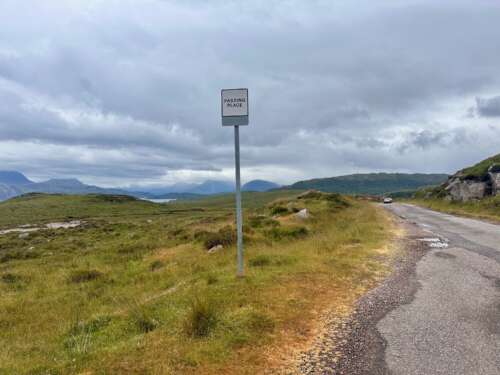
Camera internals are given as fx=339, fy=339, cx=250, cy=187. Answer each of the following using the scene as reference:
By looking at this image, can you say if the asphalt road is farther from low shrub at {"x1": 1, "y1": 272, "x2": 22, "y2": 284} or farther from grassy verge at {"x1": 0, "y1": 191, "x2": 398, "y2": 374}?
low shrub at {"x1": 1, "y1": 272, "x2": 22, "y2": 284}

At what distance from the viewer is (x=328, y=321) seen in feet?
22.5

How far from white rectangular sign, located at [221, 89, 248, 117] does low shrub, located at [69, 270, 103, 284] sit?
1170 cm

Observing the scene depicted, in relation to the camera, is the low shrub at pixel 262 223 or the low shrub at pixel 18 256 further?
the low shrub at pixel 18 256

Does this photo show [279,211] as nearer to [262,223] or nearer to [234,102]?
[262,223]

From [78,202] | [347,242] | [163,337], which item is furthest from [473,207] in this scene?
[78,202]

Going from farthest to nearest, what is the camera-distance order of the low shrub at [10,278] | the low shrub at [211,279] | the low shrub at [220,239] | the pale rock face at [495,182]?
1. the pale rock face at [495,182]
2. the low shrub at [220,239]
3. the low shrub at [10,278]
4. the low shrub at [211,279]

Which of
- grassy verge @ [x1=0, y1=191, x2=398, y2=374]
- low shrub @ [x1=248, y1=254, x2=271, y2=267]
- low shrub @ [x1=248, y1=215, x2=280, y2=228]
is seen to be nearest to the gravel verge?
grassy verge @ [x1=0, y1=191, x2=398, y2=374]

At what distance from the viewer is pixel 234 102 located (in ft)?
30.1

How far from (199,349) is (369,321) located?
137 inches

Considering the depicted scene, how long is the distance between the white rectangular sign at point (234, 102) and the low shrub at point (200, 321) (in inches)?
197

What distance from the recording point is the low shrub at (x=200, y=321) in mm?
6238

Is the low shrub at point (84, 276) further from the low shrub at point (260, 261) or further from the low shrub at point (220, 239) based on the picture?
the low shrub at point (260, 261)

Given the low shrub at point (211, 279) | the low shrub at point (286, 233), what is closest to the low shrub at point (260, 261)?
the low shrub at point (211, 279)

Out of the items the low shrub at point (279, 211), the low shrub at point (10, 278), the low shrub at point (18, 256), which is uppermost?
the low shrub at point (279, 211)
